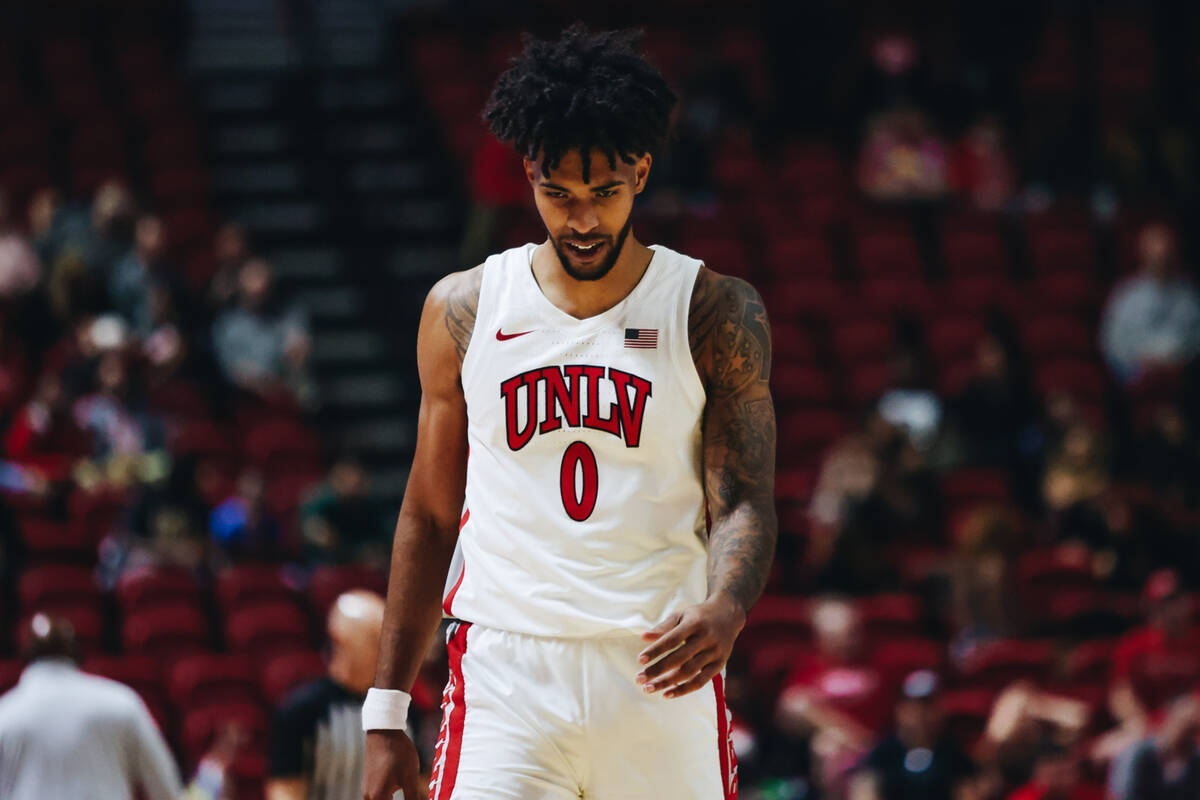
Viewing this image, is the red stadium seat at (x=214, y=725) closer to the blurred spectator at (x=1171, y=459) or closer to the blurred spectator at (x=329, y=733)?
the blurred spectator at (x=329, y=733)

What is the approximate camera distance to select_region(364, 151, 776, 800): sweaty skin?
3191mm

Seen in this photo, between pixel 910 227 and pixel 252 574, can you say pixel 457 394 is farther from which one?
pixel 910 227

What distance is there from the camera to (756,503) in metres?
3.25

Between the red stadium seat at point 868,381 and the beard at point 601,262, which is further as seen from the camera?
the red stadium seat at point 868,381

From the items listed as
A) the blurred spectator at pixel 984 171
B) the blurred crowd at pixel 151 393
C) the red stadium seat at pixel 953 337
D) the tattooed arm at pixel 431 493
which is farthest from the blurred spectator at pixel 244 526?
the blurred spectator at pixel 984 171

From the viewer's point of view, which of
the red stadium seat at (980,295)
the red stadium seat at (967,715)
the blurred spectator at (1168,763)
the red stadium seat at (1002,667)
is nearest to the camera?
the blurred spectator at (1168,763)

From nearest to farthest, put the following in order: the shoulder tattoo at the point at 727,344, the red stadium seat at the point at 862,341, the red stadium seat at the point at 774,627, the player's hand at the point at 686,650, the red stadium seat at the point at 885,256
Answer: the player's hand at the point at 686,650
the shoulder tattoo at the point at 727,344
the red stadium seat at the point at 774,627
the red stadium seat at the point at 862,341
the red stadium seat at the point at 885,256

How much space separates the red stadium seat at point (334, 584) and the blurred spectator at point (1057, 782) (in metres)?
3.48

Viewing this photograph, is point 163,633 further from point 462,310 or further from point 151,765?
point 462,310

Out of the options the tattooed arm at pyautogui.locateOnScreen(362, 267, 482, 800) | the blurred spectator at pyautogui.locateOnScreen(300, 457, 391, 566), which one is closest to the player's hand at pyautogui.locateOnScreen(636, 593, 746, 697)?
the tattooed arm at pyautogui.locateOnScreen(362, 267, 482, 800)

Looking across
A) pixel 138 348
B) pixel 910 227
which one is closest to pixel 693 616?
pixel 138 348

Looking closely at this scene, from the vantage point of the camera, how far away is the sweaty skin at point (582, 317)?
3191 millimetres

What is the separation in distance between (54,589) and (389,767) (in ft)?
18.4

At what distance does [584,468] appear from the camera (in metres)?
3.22
